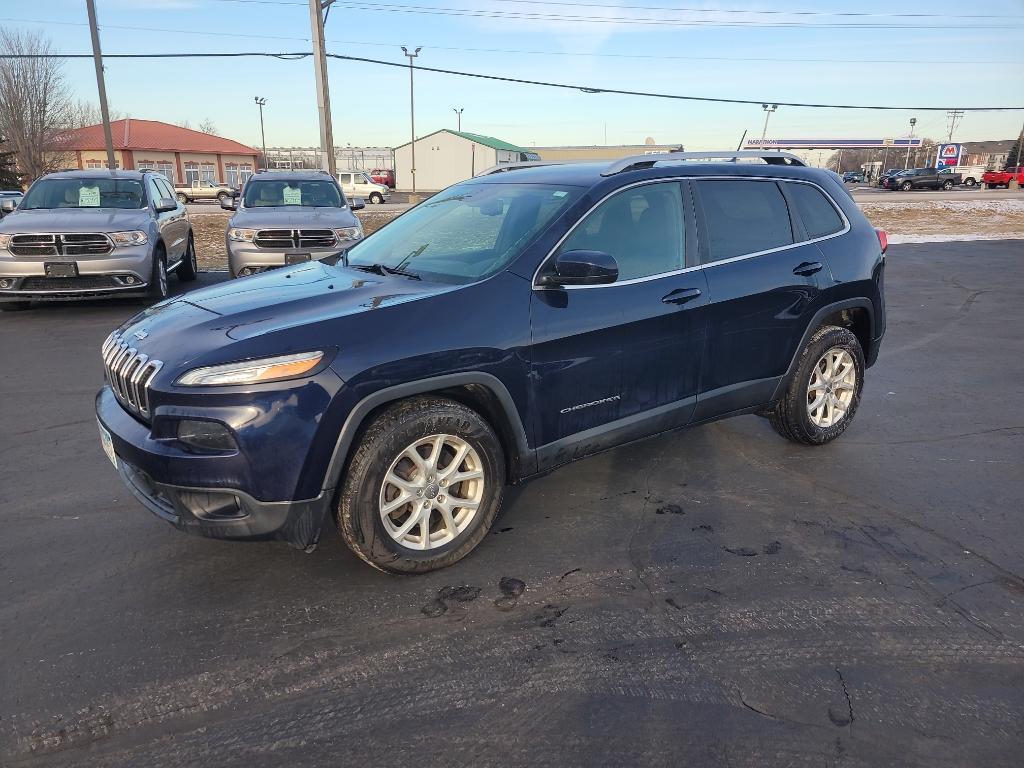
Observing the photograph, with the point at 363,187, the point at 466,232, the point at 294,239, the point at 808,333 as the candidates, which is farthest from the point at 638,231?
the point at 363,187

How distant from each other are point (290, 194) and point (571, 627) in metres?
9.44

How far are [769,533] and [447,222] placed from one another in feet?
8.03

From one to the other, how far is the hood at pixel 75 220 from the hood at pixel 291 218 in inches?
46.7

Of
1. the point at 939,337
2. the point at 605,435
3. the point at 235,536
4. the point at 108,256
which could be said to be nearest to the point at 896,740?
the point at 605,435

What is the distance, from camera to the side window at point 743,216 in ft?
13.5

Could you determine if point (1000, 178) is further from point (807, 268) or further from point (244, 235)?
point (807, 268)

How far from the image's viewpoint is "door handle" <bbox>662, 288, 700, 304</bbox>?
3781mm

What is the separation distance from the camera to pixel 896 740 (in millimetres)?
2318

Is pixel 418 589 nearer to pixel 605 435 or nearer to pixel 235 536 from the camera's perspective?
pixel 235 536

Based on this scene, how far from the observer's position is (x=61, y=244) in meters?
8.65

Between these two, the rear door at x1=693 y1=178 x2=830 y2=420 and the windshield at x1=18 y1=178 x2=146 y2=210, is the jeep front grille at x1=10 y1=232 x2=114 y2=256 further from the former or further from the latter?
the rear door at x1=693 y1=178 x2=830 y2=420

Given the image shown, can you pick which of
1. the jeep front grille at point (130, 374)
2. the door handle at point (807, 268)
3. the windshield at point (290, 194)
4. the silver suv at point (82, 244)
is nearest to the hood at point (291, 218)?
the windshield at point (290, 194)

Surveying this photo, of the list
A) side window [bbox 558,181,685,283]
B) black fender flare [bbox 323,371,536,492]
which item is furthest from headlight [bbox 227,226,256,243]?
black fender flare [bbox 323,371,536,492]

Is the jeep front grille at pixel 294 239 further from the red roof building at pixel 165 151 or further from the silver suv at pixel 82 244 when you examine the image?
the red roof building at pixel 165 151
